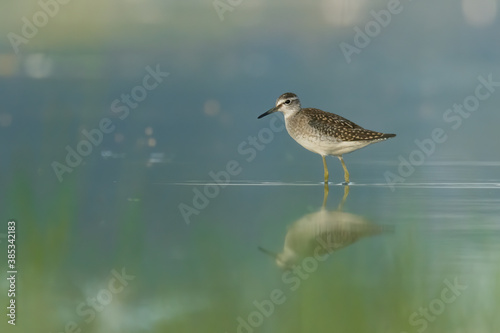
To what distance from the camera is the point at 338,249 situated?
7.27 metres

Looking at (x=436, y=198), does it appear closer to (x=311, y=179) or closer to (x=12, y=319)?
(x=311, y=179)

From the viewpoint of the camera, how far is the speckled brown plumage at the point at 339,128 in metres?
13.6

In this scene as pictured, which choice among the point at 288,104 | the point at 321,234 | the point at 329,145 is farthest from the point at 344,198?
the point at 288,104

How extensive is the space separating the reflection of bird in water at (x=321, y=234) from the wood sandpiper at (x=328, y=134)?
13.3ft

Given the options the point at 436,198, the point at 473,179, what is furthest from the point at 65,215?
the point at 473,179

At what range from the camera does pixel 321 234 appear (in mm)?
8070

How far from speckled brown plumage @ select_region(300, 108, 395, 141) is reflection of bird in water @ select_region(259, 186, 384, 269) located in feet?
13.3

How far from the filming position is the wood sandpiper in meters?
13.6

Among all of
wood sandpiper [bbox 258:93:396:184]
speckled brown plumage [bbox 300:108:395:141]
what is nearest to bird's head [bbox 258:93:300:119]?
wood sandpiper [bbox 258:93:396:184]

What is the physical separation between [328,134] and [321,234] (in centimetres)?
573

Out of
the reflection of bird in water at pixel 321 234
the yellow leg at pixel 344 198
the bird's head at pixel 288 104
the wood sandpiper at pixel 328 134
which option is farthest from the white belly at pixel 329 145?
the reflection of bird in water at pixel 321 234

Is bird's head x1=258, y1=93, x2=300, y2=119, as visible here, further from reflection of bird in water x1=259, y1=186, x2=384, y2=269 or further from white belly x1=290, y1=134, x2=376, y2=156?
reflection of bird in water x1=259, y1=186, x2=384, y2=269

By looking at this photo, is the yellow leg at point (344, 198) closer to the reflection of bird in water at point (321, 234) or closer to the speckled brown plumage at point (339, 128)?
the reflection of bird in water at point (321, 234)

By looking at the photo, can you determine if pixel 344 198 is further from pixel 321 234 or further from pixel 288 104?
pixel 288 104
